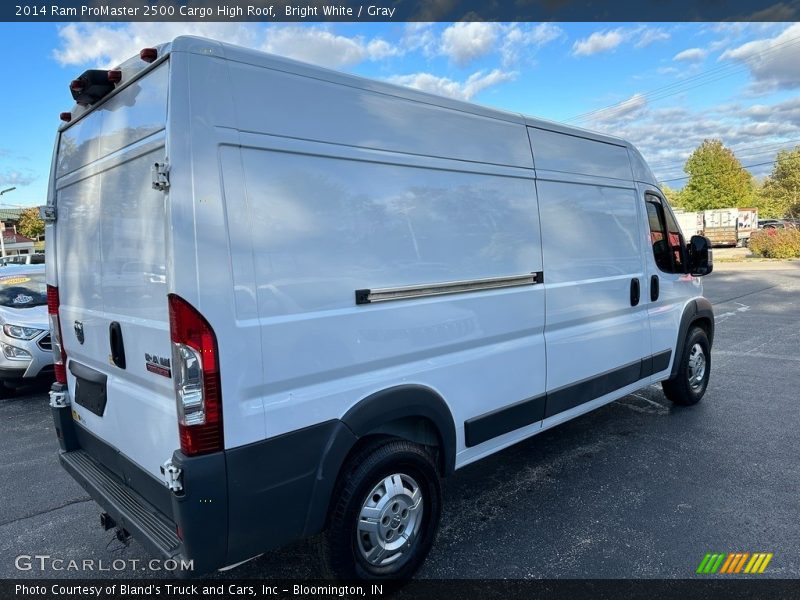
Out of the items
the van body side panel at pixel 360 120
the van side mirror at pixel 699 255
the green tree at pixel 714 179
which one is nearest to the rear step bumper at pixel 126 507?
the van body side panel at pixel 360 120

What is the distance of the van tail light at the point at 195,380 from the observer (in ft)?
6.91

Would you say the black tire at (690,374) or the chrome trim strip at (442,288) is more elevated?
the chrome trim strip at (442,288)

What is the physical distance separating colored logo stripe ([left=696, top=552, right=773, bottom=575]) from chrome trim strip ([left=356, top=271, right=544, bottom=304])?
6.09 ft

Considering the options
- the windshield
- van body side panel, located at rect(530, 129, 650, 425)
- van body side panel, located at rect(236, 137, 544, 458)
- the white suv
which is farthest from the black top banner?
the windshield

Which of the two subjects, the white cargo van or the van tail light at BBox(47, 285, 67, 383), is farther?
the van tail light at BBox(47, 285, 67, 383)

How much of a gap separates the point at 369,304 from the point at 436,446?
992mm

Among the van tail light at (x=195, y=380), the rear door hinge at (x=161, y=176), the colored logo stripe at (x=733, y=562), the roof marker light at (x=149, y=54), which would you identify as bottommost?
the colored logo stripe at (x=733, y=562)

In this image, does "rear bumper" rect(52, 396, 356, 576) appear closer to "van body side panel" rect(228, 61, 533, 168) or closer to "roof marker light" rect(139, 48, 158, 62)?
"van body side panel" rect(228, 61, 533, 168)

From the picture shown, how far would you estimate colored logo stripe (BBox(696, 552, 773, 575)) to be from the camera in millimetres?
2871

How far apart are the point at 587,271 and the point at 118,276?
313 cm

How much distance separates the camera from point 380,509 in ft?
8.82

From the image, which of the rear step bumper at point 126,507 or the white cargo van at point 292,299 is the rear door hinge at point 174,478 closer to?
the white cargo van at point 292,299

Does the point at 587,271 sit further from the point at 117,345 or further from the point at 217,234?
the point at 117,345

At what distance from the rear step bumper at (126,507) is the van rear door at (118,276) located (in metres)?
0.10
